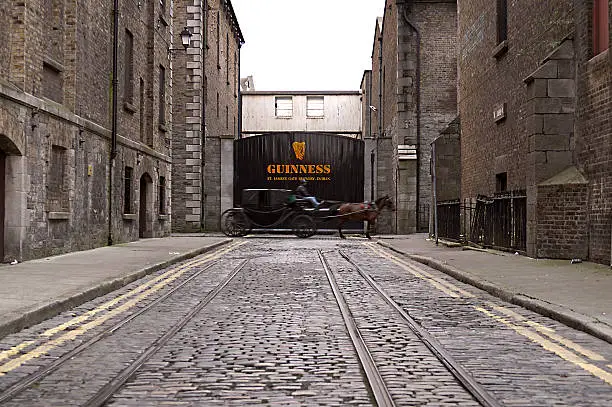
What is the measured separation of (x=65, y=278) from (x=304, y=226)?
59.6 feet

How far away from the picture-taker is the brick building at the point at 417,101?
31453mm

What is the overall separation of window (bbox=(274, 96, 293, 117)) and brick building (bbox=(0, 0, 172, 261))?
34415 mm

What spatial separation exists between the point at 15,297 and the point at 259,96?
52.6 m

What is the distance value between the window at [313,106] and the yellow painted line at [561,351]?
53371 millimetres

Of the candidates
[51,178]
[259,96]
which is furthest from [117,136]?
[259,96]

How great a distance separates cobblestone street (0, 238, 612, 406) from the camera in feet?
15.5

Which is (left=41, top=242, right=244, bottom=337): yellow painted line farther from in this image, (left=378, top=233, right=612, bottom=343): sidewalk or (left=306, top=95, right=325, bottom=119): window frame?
(left=306, top=95, right=325, bottom=119): window frame

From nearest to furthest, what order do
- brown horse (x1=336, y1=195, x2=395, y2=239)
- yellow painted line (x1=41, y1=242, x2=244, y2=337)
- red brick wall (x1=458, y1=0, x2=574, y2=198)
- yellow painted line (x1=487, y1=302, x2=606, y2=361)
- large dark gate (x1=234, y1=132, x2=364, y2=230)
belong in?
yellow painted line (x1=487, y1=302, x2=606, y2=361)
yellow painted line (x1=41, y1=242, x2=244, y2=337)
red brick wall (x1=458, y1=0, x2=574, y2=198)
brown horse (x1=336, y1=195, x2=395, y2=239)
large dark gate (x1=234, y1=132, x2=364, y2=230)

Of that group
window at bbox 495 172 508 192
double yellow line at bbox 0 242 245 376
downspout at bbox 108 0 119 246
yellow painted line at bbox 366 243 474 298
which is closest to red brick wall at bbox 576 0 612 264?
yellow painted line at bbox 366 243 474 298

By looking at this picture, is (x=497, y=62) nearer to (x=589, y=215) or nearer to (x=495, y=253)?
(x=495, y=253)

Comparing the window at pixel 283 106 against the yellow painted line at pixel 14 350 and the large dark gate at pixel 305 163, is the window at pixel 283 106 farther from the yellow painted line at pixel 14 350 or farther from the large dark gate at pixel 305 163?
the yellow painted line at pixel 14 350

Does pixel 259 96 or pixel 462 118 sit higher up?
pixel 259 96

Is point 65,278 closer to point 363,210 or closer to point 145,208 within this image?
point 145,208

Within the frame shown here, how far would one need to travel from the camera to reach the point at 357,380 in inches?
200
